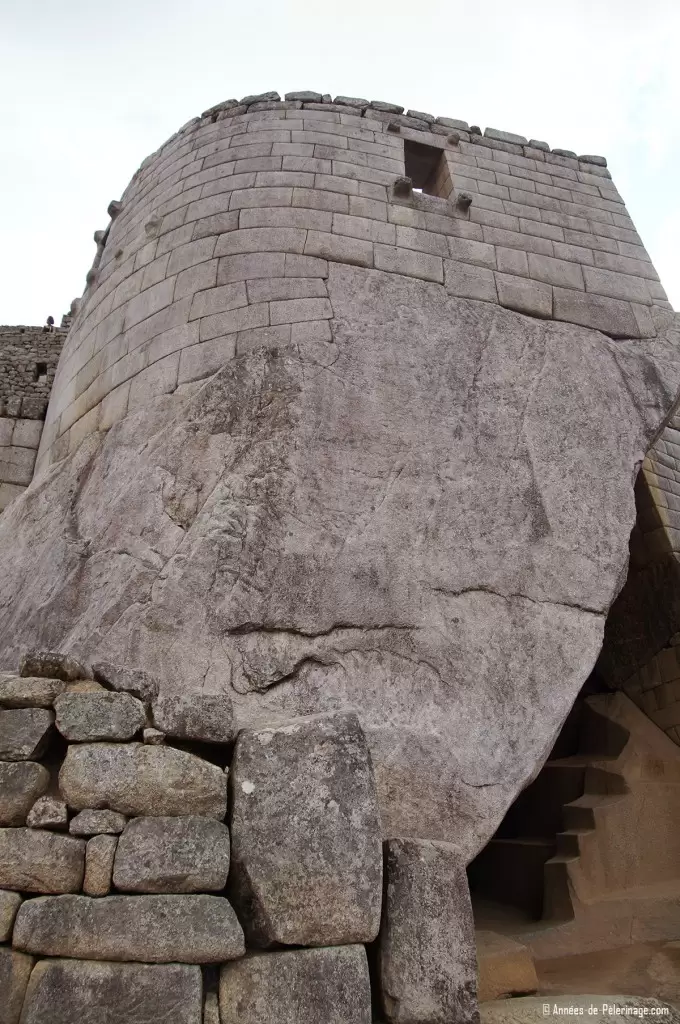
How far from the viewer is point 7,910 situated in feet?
6.52

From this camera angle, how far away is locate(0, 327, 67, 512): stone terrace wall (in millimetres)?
5469

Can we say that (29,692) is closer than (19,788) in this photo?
No

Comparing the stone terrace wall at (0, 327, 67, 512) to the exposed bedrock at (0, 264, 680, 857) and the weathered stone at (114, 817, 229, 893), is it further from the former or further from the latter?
the weathered stone at (114, 817, 229, 893)

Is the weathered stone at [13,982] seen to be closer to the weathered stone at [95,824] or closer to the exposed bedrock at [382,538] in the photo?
the weathered stone at [95,824]

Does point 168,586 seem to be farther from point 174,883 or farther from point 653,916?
point 653,916

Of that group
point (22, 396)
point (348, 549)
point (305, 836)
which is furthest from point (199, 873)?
point (22, 396)

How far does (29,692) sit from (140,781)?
18.1 inches

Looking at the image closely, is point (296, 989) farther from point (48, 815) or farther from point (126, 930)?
point (48, 815)

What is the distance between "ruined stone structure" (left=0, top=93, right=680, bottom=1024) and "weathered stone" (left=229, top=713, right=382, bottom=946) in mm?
10

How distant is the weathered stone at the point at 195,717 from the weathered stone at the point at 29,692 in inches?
12.7

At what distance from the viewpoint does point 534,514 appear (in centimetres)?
378

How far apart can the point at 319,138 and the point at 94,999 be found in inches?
206

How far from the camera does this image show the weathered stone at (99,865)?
2014mm

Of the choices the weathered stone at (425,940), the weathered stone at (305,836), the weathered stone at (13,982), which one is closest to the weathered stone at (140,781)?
the weathered stone at (305,836)
